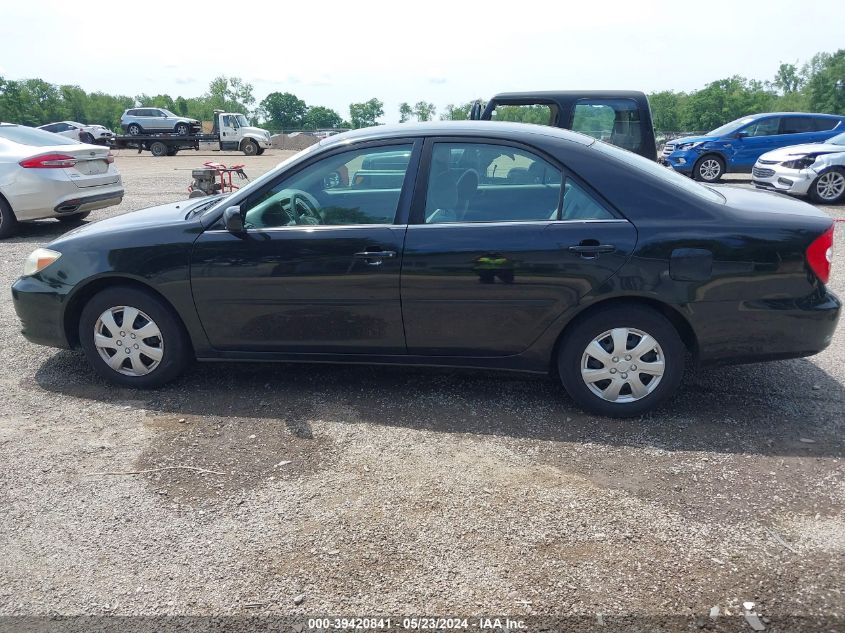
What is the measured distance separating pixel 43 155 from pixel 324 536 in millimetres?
8582

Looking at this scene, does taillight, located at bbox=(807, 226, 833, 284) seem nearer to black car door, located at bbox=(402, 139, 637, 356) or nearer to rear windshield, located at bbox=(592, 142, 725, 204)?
rear windshield, located at bbox=(592, 142, 725, 204)

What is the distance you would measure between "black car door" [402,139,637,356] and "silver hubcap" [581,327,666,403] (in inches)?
12.2

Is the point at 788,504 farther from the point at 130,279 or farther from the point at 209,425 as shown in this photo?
the point at 130,279

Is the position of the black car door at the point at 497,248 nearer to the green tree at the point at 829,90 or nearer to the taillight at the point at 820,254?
the taillight at the point at 820,254

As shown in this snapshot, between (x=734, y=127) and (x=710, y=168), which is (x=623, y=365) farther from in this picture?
(x=734, y=127)

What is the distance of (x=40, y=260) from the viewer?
14.3 feet

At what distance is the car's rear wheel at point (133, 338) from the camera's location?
13.8ft

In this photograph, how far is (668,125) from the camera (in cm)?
9738

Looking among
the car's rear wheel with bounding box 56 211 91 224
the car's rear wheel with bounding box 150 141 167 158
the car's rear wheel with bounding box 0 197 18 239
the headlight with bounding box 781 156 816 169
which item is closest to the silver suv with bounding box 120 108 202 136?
the car's rear wheel with bounding box 150 141 167 158

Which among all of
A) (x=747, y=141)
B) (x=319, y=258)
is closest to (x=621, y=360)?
(x=319, y=258)

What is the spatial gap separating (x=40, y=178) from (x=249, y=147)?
→ 2877cm

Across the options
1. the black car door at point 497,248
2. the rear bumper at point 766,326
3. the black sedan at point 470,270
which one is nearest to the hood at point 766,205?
the black sedan at point 470,270

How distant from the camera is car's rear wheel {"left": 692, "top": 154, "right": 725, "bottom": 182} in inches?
662

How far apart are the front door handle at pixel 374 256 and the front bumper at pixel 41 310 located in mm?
1979
